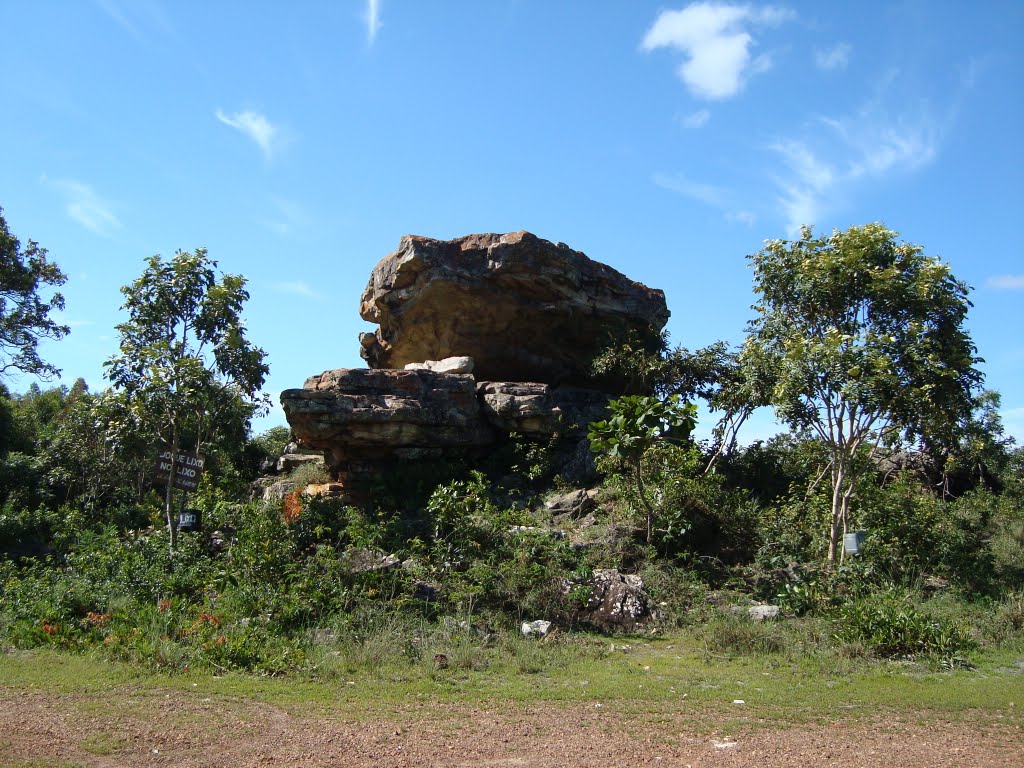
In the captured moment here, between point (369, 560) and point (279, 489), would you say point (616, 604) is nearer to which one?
point (369, 560)

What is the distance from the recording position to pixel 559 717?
7.01m

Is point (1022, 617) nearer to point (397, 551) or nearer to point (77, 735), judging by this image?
point (397, 551)

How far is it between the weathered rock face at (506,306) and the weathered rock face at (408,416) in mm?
→ 1959

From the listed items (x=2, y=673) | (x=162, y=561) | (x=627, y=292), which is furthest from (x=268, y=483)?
(x=2, y=673)

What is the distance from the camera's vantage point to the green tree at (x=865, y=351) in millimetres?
12242

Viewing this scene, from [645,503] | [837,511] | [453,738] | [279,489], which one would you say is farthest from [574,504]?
[453,738]

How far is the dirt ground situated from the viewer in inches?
227

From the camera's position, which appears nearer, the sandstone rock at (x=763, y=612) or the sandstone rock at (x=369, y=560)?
the sandstone rock at (x=763, y=612)

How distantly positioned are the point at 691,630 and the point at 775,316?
5.99 m

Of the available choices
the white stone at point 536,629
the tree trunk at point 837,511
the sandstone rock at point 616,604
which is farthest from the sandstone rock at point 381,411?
the tree trunk at point 837,511

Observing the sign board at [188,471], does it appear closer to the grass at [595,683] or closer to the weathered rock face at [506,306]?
the grass at [595,683]

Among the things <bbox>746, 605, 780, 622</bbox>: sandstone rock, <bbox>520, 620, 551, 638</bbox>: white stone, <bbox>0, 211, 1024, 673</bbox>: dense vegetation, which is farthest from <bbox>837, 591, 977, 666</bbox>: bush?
<bbox>520, 620, 551, 638</bbox>: white stone

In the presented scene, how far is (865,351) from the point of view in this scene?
40.2 ft

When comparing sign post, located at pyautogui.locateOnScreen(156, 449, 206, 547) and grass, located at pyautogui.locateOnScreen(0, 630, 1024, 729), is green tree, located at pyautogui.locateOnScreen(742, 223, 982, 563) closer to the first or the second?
grass, located at pyautogui.locateOnScreen(0, 630, 1024, 729)
